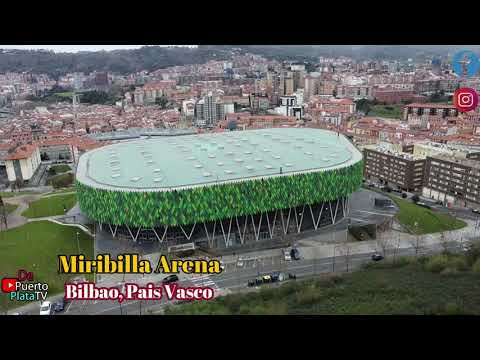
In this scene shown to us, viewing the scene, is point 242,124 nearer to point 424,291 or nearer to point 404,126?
point 404,126

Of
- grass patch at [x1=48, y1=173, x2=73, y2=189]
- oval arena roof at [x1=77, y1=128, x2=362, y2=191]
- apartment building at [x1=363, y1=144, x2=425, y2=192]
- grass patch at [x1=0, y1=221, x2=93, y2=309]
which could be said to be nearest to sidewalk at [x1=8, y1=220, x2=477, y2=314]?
grass patch at [x1=0, y1=221, x2=93, y2=309]

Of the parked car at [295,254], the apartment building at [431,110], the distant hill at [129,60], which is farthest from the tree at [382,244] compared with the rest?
the distant hill at [129,60]

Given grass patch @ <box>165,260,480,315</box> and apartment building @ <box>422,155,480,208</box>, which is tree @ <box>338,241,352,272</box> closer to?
grass patch @ <box>165,260,480,315</box>

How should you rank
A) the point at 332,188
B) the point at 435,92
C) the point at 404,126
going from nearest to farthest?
1. the point at 332,188
2. the point at 404,126
3. the point at 435,92

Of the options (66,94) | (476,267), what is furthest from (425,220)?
(66,94)

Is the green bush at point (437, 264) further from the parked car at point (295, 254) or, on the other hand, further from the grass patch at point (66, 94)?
the grass patch at point (66, 94)

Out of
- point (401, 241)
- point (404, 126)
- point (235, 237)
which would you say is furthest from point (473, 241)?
point (404, 126)

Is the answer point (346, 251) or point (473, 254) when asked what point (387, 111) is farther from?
point (346, 251)
